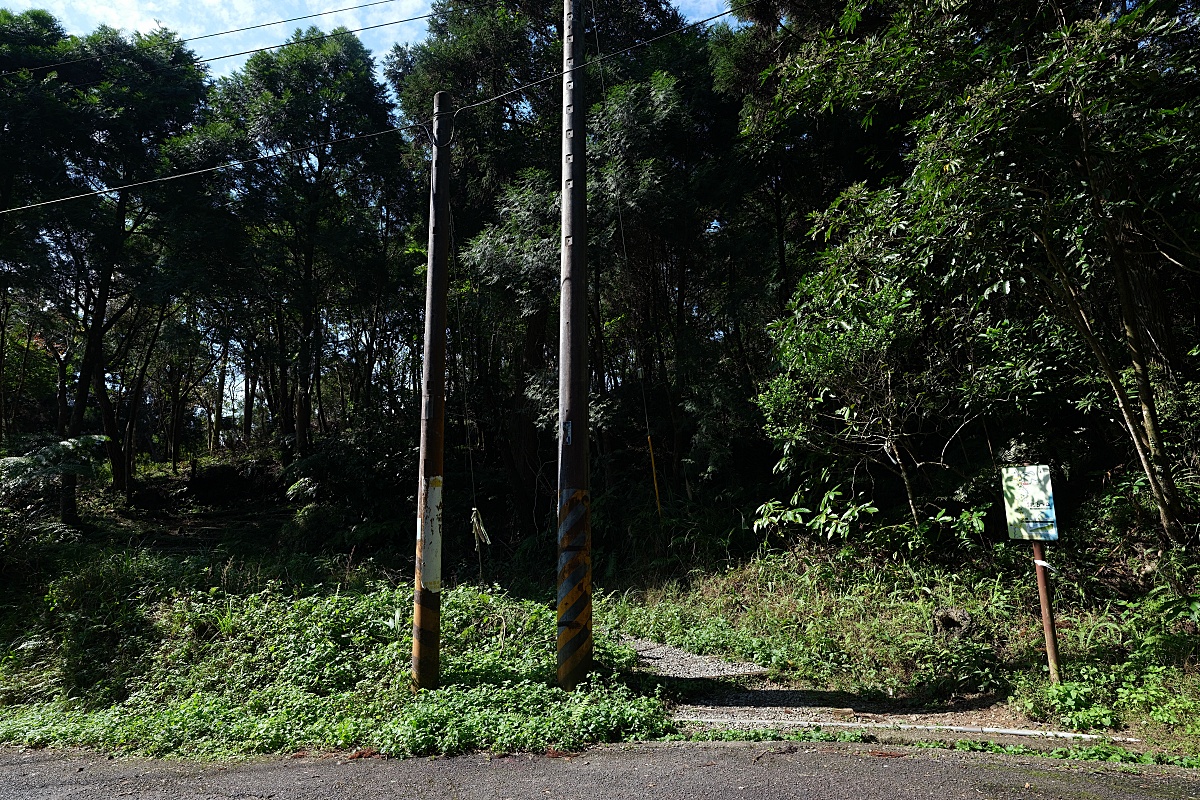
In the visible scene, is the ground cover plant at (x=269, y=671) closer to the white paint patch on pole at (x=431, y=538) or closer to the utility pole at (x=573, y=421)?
the utility pole at (x=573, y=421)

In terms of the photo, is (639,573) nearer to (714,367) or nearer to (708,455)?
(708,455)

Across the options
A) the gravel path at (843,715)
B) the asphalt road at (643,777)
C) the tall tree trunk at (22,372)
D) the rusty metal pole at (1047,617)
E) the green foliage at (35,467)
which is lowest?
the gravel path at (843,715)

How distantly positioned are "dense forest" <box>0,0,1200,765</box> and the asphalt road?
17.4 inches

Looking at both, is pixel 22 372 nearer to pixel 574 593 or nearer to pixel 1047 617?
pixel 574 593

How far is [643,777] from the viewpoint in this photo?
3982mm

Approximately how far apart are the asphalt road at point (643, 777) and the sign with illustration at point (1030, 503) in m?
2.05

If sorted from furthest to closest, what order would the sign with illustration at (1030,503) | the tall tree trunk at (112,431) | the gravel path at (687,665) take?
the tall tree trunk at (112,431) < the gravel path at (687,665) < the sign with illustration at (1030,503)

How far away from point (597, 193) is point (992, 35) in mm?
5957

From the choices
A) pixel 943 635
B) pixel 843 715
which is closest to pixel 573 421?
pixel 843 715

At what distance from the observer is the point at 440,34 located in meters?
14.1

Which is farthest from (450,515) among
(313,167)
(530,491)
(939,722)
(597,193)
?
(939,722)

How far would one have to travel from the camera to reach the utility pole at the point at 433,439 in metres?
5.77

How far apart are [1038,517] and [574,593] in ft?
13.0

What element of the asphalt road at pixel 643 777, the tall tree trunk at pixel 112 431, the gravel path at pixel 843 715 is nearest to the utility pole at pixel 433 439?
the asphalt road at pixel 643 777
